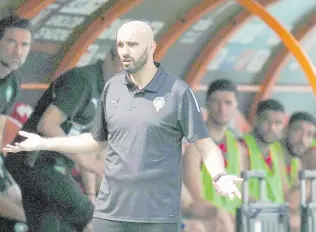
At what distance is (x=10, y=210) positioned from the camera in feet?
22.9

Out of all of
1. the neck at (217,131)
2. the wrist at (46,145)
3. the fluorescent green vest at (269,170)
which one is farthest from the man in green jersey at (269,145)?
the wrist at (46,145)

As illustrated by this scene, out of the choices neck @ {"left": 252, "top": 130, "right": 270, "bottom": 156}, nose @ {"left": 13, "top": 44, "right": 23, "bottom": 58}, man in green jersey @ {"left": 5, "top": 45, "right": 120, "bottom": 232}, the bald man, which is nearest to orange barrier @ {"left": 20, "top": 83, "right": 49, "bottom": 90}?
man in green jersey @ {"left": 5, "top": 45, "right": 120, "bottom": 232}

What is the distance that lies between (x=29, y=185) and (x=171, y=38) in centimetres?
182

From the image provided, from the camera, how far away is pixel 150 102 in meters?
4.64

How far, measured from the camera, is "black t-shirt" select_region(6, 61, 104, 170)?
6.93 metres

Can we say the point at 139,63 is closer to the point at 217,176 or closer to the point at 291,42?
the point at 217,176

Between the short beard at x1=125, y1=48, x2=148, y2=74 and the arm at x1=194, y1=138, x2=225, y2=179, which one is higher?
the short beard at x1=125, y1=48, x2=148, y2=74

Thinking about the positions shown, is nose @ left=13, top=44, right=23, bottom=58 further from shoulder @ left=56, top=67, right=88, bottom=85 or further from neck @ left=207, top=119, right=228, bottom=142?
neck @ left=207, top=119, right=228, bottom=142

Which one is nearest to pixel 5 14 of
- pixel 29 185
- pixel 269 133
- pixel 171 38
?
pixel 29 185

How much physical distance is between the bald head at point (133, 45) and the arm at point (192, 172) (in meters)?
3.21

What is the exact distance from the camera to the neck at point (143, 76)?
4699 millimetres

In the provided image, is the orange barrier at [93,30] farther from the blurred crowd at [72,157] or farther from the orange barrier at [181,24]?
the orange barrier at [181,24]

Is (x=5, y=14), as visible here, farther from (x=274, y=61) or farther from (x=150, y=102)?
(x=274, y=61)

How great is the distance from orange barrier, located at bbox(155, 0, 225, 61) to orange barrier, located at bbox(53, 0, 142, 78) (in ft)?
2.06
